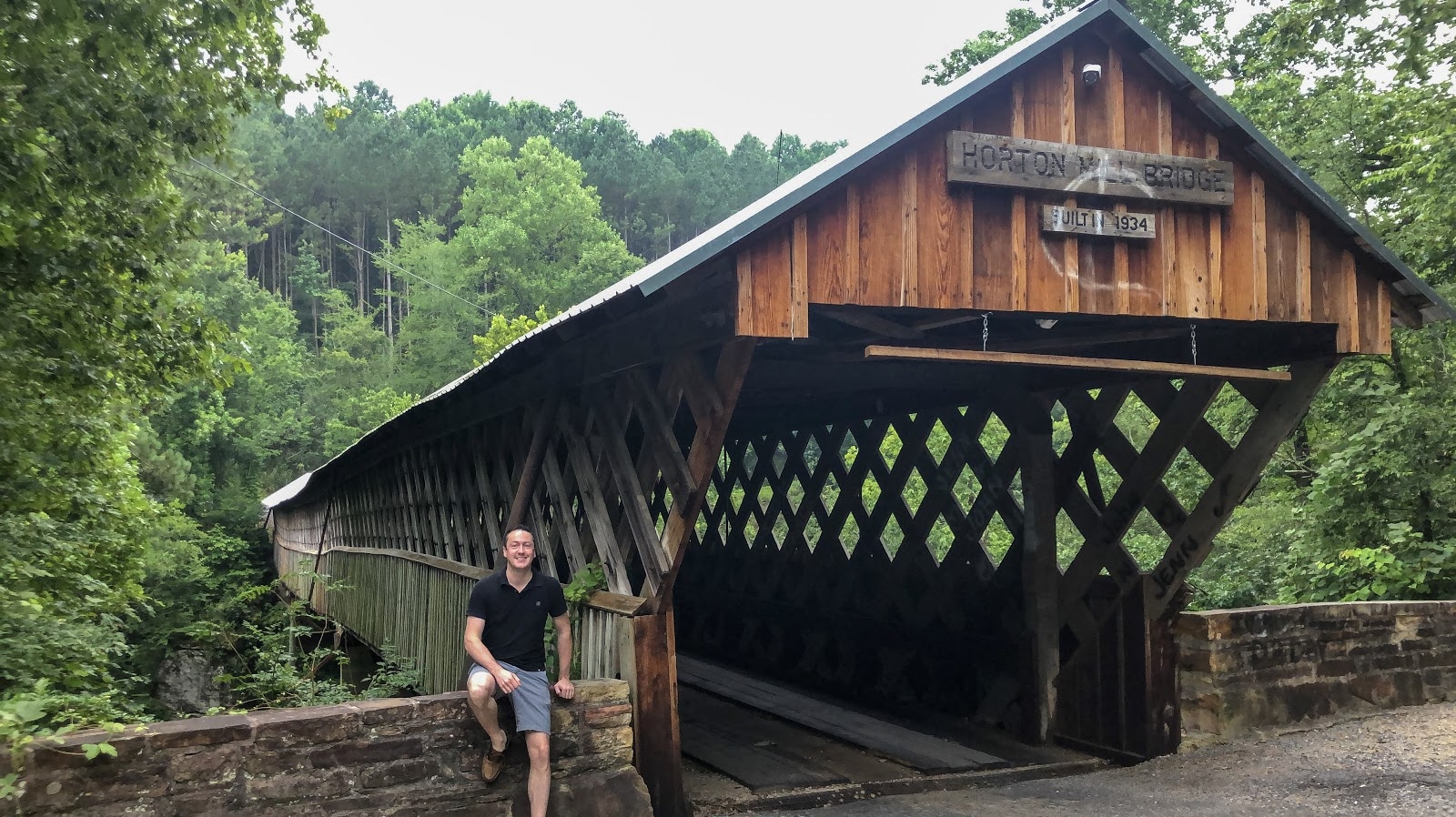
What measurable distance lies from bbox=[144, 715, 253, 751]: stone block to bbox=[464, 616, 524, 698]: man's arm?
89 centimetres

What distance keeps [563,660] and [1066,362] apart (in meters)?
2.98

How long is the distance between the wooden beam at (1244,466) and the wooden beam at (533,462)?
3.99 meters

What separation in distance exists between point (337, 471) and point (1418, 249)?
1453 cm

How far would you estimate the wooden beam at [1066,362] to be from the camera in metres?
5.28

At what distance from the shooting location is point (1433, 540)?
35.5 feet

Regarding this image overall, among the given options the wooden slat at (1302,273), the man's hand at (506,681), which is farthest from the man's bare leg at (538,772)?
the wooden slat at (1302,273)

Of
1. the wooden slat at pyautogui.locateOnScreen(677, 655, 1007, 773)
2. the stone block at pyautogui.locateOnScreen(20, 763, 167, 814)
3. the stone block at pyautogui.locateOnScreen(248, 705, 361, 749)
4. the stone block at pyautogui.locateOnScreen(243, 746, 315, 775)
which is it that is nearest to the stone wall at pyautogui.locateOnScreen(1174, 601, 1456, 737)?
the wooden slat at pyautogui.locateOnScreen(677, 655, 1007, 773)

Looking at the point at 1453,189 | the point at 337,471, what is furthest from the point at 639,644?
the point at 337,471

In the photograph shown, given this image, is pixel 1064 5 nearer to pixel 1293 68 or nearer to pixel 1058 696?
pixel 1293 68

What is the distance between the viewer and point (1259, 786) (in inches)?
239

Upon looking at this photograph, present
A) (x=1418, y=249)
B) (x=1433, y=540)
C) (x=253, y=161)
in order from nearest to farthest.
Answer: (x=1433, y=540)
(x=1418, y=249)
(x=253, y=161)

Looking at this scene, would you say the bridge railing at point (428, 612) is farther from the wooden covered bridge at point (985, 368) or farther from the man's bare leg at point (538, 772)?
the man's bare leg at point (538, 772)

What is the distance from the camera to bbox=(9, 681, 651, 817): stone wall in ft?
13.2

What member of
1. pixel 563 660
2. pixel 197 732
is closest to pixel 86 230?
pixel 197 732
